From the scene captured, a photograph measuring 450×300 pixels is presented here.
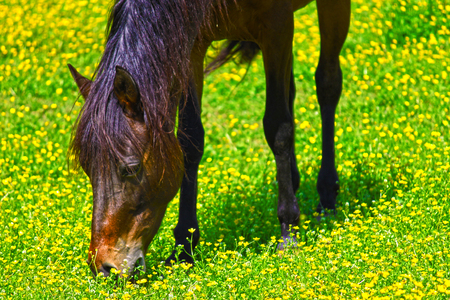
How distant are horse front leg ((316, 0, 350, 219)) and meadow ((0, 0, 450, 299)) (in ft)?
0.60

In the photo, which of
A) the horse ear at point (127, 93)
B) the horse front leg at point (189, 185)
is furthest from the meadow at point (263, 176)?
the horse ear at point (127, 93)

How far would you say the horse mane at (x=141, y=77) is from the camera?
2844 mm

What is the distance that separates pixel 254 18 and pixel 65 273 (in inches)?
89.5

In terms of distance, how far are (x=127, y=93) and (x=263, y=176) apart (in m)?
2.94

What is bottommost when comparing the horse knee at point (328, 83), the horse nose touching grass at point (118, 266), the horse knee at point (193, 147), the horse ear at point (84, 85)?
the horse nose touching grass at point (118, 266)

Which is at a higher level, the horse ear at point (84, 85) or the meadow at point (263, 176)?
the horse ear at point (84, 85)

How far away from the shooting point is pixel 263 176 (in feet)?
18.1

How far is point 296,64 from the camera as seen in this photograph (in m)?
7.97

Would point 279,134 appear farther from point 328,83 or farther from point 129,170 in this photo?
point 129,170

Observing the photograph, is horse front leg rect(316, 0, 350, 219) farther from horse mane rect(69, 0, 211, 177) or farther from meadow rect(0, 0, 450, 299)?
horse mane rect(69, 0, 211, 177)

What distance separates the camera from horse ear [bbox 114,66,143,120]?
107 inches

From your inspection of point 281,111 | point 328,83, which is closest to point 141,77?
point 281,111

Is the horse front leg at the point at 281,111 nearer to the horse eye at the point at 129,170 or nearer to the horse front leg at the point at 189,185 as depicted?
the horse front leg at the point at 189,185

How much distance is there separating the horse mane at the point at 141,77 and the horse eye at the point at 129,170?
0.20 ft
